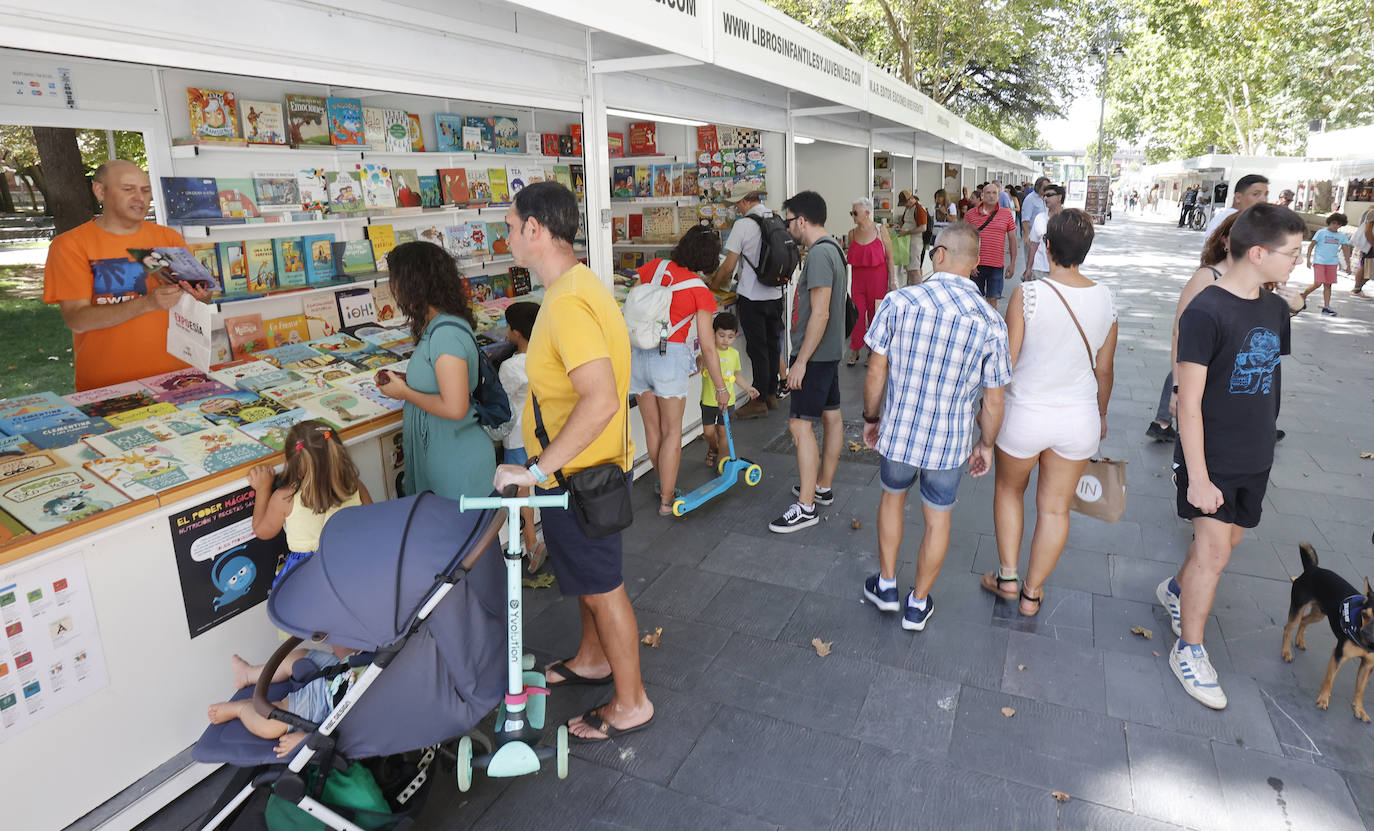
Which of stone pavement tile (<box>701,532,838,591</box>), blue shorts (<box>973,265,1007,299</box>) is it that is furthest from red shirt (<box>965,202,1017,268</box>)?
stone pavement tile (<box>701,532,838,591</box>)

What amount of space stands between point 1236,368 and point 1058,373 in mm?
587

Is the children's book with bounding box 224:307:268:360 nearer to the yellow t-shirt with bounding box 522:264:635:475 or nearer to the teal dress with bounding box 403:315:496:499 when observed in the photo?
the teal dress with bounding box 403:315:496:499

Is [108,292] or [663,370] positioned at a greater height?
[108,292]

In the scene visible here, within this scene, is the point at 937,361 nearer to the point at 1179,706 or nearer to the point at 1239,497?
the point at 1239,497

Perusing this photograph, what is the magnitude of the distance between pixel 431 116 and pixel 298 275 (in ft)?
4.96

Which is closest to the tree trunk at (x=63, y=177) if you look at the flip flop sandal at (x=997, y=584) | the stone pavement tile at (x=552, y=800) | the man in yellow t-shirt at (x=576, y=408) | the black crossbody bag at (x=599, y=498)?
the man in yellow t-shirt at (x=576, y=408)

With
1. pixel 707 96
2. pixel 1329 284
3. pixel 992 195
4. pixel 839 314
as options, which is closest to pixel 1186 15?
pixel 1329 284

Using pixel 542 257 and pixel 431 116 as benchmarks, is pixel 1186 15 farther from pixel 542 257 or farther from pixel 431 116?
pixel 542 257

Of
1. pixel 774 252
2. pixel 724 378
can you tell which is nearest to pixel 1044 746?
pixel 724 378

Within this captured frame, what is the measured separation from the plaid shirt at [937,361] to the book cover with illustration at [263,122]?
3321mm

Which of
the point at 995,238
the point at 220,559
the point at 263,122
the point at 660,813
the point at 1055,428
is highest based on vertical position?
the point at 263,122

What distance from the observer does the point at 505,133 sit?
18.6 feet

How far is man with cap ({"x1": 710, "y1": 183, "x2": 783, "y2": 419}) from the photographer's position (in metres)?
5.74

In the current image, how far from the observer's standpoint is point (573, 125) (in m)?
6.46
